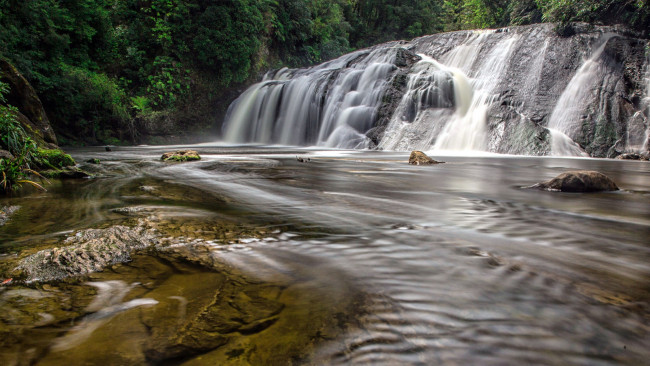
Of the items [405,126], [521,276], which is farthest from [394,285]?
[405,126]

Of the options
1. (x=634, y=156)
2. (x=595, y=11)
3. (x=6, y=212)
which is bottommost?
(x=6, y=212)

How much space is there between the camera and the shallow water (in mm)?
1059

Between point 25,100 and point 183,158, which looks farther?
point 183,158

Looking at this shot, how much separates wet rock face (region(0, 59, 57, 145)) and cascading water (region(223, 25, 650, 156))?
9.77 metres

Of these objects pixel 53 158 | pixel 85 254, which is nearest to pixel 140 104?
pixel 53 158

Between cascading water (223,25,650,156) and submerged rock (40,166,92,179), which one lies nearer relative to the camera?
submerged rock (40,166,92,179)

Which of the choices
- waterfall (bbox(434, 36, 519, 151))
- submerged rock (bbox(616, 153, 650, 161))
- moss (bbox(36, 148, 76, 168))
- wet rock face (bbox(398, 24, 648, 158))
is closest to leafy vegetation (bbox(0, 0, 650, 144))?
wet rock face (bbox(398, 24, 648, 158))

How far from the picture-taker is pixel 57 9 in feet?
44.8

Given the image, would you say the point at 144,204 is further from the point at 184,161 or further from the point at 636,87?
the point at 636,87

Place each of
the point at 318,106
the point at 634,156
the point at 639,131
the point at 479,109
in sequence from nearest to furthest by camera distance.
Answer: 1. the point at 634,156
2. the point at 639,131
3. the point at 479,109
4. the point at 318,106

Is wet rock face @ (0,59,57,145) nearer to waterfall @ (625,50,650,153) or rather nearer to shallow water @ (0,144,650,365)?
shallow water @ (0,144,650,365)

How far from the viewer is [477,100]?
13445mm

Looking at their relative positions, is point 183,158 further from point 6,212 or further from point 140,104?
point 140,104

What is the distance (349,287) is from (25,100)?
9.99 meters
